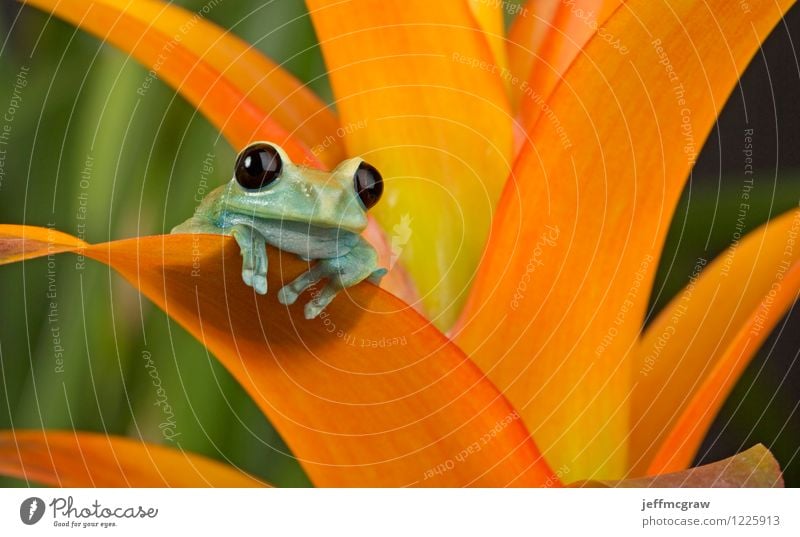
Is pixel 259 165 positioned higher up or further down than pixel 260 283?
higher up

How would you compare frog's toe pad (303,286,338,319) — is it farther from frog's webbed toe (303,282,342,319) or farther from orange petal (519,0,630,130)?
orange petal (519,0,630,130)

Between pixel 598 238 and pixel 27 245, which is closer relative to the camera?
pixel 27 245

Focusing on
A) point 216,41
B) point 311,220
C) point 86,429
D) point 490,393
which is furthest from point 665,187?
point 86,429

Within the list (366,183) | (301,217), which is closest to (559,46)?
(366,183)

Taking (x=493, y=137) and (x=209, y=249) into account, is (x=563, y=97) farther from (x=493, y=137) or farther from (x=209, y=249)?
(x=209, y=249)
